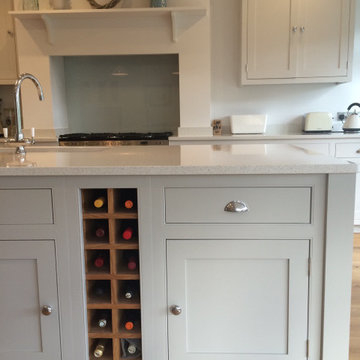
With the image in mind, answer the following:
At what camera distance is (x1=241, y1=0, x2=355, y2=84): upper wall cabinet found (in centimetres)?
363

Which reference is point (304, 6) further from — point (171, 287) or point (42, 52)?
point (171, 287)

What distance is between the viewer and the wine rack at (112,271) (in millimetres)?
1387

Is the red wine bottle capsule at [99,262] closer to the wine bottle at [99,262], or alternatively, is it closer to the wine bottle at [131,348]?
the wine bottle at [99,262]

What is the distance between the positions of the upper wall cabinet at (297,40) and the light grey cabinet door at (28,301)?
2906 mm

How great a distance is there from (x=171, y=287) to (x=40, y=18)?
125 inches

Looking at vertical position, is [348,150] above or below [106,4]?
below

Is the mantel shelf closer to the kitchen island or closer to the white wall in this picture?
the white wall

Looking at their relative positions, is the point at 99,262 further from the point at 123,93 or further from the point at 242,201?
the point at 123,93

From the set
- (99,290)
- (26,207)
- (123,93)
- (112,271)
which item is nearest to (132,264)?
(112,271)

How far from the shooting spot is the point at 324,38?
366 cm

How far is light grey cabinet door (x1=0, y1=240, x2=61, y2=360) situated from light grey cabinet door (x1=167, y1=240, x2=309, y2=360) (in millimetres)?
419

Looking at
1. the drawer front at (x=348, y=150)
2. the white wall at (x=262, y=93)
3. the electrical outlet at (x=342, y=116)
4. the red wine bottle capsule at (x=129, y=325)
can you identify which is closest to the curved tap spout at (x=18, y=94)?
the red wine bottle capsule at (x=129, y=325)

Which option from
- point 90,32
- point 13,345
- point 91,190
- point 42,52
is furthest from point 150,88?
point 13,345

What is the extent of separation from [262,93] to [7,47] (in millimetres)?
2574
